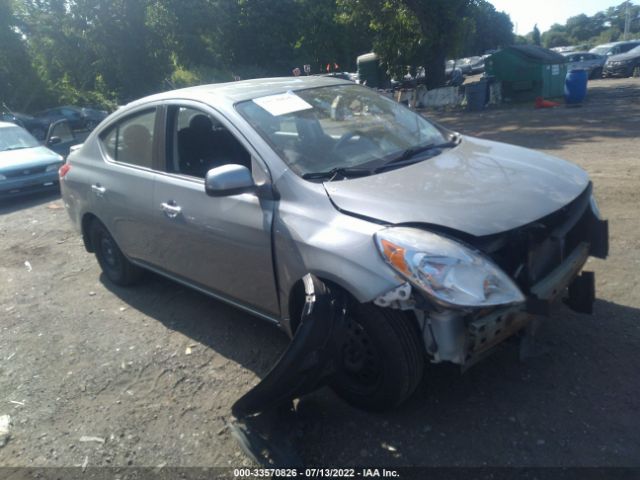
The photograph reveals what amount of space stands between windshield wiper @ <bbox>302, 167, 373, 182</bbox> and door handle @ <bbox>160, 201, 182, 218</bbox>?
111cm

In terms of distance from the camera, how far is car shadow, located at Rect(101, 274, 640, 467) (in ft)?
9.00

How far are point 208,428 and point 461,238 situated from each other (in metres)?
1.78

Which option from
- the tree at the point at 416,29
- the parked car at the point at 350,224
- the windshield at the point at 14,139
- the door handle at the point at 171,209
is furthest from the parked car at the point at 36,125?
the door handle at the point at 171,209

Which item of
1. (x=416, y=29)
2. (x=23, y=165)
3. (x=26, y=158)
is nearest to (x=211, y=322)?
(x=23, y=165)

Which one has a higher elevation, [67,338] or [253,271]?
[253,271]

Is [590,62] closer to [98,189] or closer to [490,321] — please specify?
[98,189]

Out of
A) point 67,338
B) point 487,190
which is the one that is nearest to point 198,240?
point 67,338

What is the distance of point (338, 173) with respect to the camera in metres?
3.31

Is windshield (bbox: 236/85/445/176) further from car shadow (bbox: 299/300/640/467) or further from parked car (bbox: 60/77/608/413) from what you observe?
car shadow (bbox: 299/300/640/467)

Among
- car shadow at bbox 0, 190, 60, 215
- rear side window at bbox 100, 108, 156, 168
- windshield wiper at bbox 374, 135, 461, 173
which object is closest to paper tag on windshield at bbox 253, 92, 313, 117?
windshield wiper at bbox 374, 135, 461, 173

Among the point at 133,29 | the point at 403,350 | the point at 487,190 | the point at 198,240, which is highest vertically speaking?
the point at 133,29

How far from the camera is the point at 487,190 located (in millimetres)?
3070

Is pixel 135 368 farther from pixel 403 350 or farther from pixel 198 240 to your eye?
pixel 403 350

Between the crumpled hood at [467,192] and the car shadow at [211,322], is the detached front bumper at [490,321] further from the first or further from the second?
the car shadow at [211,322]
